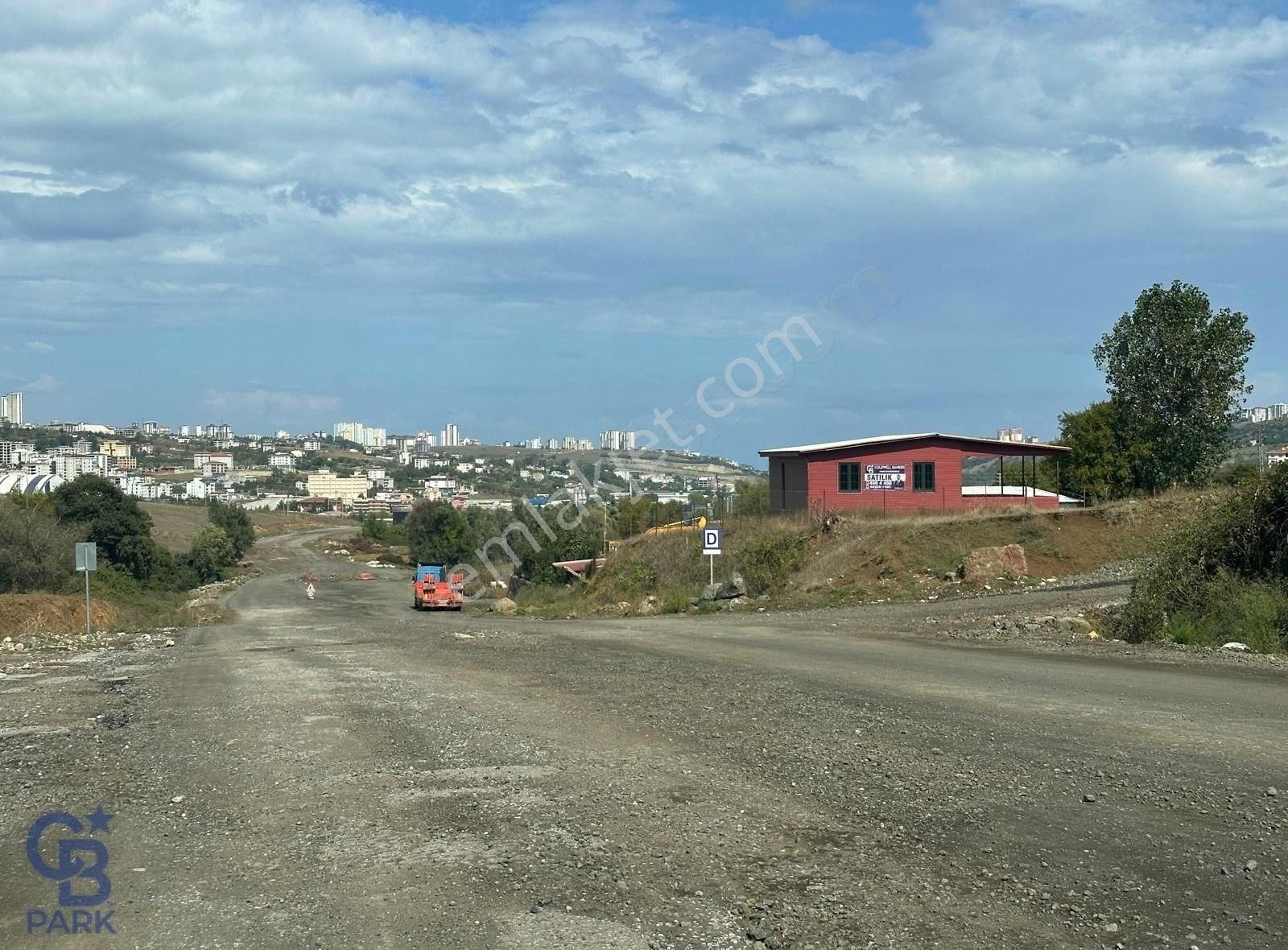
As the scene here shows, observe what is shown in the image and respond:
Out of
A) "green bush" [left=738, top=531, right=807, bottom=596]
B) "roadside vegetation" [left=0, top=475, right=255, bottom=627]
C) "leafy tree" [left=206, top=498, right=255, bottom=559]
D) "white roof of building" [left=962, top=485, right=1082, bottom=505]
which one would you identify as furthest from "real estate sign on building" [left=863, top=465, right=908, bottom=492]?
"leafy tree" [left=206, top=498, right=255, bottom=559]

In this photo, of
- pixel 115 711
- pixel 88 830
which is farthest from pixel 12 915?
pixel 115 711

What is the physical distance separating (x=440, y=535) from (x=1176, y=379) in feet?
262

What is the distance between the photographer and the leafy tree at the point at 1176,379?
5053 cm

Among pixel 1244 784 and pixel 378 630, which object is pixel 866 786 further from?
pixel 378 630

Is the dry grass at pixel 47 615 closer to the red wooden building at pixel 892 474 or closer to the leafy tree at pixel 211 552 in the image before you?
the red wooden building at pixel 892 474

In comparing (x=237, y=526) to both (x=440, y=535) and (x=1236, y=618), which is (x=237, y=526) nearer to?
(x=440, y=535)

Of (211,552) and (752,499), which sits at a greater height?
(752,499)

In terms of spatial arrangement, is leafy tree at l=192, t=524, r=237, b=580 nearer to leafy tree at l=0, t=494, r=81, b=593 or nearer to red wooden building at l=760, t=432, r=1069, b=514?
leafy tree at l=0, t=494, r=81, b=593

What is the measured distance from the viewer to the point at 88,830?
25.2 feet

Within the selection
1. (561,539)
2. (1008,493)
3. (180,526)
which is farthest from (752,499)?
(180,526)

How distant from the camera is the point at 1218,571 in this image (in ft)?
65.2

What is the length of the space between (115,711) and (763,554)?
26.0 meters

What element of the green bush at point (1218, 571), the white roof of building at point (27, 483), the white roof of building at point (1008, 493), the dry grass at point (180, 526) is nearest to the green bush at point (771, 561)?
the white roof of building at point (1008, 493)

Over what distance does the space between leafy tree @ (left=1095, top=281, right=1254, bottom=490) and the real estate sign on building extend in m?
14.3
